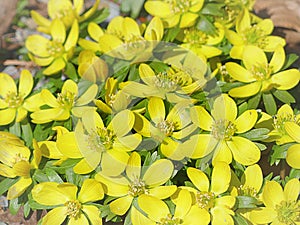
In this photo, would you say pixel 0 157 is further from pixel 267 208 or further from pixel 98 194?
pixel 267 208

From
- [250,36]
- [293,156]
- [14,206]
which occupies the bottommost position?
[14,206]

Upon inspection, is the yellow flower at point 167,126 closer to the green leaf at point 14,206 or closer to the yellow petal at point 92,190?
the yellow petal at point 92,190

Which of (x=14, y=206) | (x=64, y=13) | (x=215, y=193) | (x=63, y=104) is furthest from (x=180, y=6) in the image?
(x=14, y=206)

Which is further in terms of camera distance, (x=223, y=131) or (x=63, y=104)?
(x=63, y=104)

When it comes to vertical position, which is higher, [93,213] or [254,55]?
[254,55]

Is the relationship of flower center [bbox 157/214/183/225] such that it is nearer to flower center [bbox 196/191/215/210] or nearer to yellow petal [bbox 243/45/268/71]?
flower center [bbox 196/191/215/210]

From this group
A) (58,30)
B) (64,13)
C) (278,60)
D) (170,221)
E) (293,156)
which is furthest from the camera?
(64,13)

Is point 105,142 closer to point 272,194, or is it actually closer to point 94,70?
point 94,70
